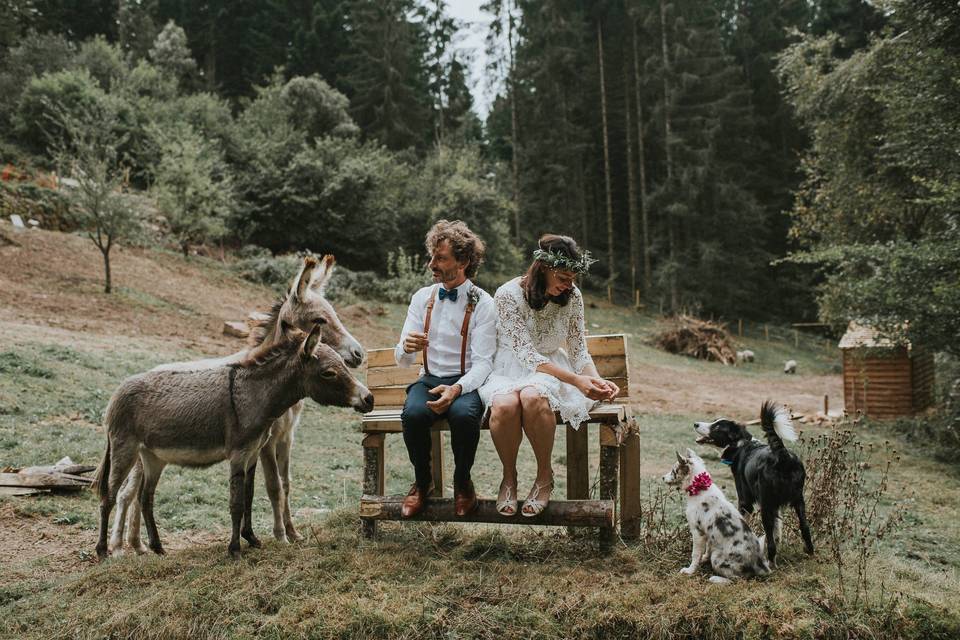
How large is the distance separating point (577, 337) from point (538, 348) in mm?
305

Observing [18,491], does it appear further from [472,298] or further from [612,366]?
[612,366]

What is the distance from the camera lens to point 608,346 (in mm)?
5129

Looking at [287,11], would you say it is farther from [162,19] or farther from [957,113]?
[957,113]

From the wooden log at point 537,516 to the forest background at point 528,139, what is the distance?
904 cm

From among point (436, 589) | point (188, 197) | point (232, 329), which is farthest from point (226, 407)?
point (188, 197)

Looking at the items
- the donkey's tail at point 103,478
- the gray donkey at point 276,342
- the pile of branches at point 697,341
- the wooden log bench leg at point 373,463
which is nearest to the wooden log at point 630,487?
the wooden log bench leg at point 373,463

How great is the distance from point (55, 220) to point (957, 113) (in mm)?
21956

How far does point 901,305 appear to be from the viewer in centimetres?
1075

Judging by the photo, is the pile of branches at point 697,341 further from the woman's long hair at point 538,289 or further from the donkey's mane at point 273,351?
the donkey's mane at point 273,351

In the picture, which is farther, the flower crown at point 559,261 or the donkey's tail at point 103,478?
the donkey's tail at point 103,478

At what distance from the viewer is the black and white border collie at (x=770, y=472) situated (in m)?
4.03

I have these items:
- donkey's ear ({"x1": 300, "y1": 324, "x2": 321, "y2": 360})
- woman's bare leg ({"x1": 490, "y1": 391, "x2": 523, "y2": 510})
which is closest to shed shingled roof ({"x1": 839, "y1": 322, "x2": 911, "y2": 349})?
woman's bare leg ({"x1": 490, "y1": 391, "x2": 523, "y2": 510})

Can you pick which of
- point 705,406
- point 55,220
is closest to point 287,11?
point 55,220

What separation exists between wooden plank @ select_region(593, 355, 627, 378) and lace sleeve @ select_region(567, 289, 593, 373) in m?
0.51
